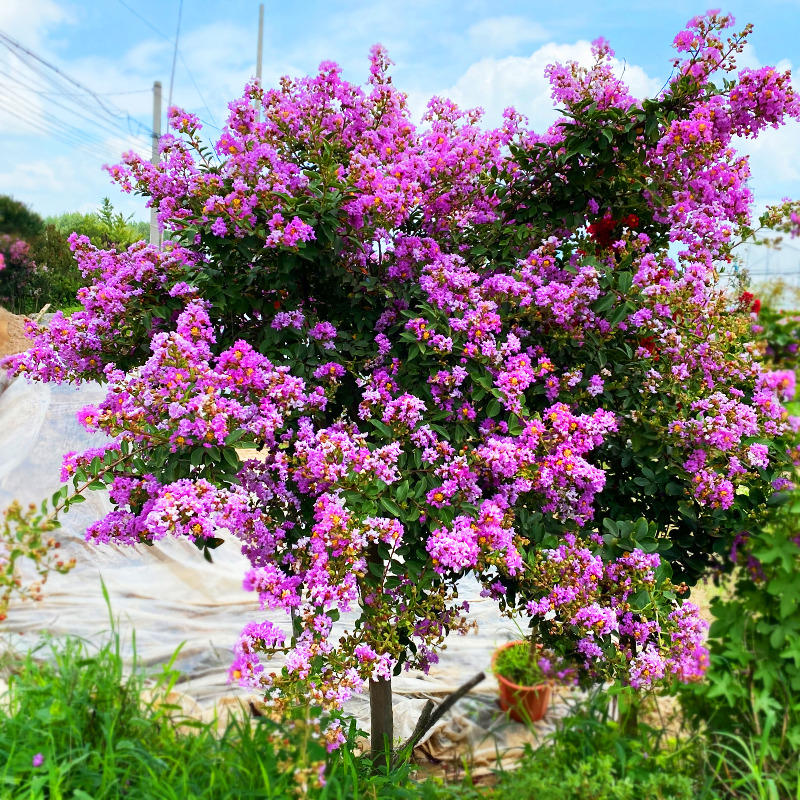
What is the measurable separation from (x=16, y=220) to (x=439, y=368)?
17.8 meters

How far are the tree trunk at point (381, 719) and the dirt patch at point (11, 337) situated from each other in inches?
360

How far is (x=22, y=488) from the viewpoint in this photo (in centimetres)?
612

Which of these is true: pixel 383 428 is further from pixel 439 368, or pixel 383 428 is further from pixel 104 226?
pixel 104 226

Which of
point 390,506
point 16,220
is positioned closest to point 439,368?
point 390,506

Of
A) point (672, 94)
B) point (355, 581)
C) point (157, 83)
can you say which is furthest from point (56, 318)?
point (157, 83)

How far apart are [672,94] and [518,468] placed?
189 centimetres

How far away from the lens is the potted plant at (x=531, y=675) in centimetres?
234

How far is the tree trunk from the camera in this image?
3.25 meters

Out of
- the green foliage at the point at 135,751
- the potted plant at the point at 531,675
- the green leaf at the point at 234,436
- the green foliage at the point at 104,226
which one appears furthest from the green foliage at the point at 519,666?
the green foliage at the point at 104,226

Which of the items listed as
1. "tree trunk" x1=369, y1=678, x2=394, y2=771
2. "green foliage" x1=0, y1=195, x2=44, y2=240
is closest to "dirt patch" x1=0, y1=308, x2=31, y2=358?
"green foliage" x1=0, y1=195, x2=44, y2=240

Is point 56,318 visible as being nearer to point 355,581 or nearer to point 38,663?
point 38,663

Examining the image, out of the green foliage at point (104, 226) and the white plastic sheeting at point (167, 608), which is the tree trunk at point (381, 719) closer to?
the white plastic sheeting at point (167, 608)

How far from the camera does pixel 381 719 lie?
3338mm

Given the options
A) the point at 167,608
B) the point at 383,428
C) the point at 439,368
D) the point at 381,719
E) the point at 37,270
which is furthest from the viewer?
the point at 37,270
